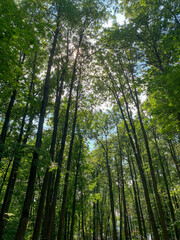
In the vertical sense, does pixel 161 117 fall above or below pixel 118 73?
below

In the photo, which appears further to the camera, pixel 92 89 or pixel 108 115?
pixel 108 115

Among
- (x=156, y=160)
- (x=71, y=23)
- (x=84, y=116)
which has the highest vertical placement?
(x=71, y=23)

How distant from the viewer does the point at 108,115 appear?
2016cm

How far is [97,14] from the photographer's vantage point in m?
10.8

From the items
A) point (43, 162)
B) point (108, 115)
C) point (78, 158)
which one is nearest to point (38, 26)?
point (43, 162)

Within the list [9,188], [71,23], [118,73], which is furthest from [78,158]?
[71,23]

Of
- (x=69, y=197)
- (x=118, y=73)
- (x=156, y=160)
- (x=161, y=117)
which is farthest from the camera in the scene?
(x=156, y=160)

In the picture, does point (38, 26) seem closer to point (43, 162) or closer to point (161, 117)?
point (43, 162)

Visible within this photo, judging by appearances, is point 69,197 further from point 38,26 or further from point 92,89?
point 38,26

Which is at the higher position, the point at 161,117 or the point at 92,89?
the point at 92,89

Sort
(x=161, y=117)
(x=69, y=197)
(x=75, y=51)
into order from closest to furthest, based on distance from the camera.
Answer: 1. (x=161, y=117)
2. (x=75, y=51)
3. (x=69, y=197)

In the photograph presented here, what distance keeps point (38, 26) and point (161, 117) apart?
7.15 m

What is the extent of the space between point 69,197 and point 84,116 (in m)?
8.84

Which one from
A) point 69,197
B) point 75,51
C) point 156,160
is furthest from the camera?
point 156,160
